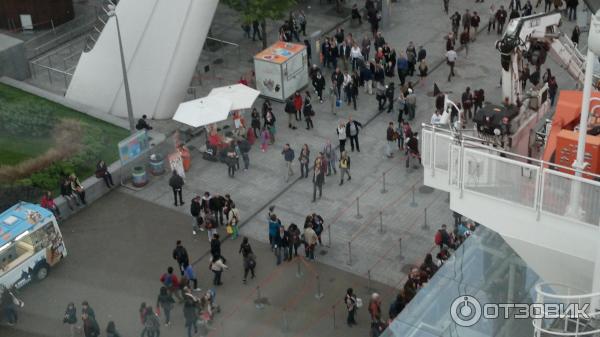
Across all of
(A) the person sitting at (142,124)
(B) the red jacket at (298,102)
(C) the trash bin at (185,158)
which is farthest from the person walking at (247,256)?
(B) the red jacket at (298,102)

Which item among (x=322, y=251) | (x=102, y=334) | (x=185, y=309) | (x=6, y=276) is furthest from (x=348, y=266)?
(x=6, y=276)

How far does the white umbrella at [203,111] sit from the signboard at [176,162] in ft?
4.82

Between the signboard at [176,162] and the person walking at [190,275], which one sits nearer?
the person walking at [190,275]

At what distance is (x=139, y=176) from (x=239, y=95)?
4.57 meters

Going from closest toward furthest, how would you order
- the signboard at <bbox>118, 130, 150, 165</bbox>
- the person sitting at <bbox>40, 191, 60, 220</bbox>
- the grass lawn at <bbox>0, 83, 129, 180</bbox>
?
the person sitting at <bbox>40, 191, 60, 220</bbox> → the signboard at <bbox>118, 130, 150, 165</bbox> → the grass lawn at <bbox>0, 83, 129, 180</bbox>

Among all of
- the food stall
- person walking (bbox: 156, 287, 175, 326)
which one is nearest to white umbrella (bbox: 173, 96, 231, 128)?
the food stall

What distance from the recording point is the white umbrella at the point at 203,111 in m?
32.9

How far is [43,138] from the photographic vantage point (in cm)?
3431

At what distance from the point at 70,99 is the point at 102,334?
44.9 feet

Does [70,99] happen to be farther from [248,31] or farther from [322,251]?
[322,251]

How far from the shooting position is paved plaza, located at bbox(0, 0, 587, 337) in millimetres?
26594

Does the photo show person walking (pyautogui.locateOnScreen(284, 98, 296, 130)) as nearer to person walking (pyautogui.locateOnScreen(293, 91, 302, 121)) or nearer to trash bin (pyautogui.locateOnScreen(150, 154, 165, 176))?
person walking (pyautogui.locateOnScreen(293, 91, 302, 121))

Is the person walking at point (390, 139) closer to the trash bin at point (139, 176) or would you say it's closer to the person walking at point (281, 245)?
the person walking at point (281, 245)

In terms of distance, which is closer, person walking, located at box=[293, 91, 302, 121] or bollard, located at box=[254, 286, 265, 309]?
bollard, located at box=[254, 286, 265, 309]
